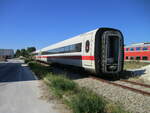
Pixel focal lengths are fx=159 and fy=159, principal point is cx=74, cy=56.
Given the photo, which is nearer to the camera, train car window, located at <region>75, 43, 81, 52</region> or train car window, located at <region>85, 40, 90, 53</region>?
train car window, located at <region>85, 40, 90, 53</region>

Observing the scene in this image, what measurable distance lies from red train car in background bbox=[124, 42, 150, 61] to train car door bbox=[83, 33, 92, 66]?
20.0m

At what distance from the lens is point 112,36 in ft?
35.9

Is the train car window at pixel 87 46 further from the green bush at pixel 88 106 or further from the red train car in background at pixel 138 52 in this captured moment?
the red train car in background at pixel 138 52

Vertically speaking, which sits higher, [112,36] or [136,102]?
[112,36]

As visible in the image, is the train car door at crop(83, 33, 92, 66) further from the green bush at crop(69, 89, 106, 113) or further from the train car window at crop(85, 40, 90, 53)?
the green bush at crop(69, 89, 106, 113)

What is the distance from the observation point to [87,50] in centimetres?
1101

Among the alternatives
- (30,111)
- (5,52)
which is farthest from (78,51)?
(5,52)

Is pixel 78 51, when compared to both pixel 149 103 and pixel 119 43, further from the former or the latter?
pixel 149 103

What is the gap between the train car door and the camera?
10617mm

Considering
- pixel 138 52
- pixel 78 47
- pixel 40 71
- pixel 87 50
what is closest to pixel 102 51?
pixel 87 50

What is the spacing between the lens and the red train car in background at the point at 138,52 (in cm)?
2821

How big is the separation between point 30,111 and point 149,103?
3.95m

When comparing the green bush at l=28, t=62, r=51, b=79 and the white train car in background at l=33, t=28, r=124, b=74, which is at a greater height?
the white train car in background at l=33, t=28, r=124, b=74

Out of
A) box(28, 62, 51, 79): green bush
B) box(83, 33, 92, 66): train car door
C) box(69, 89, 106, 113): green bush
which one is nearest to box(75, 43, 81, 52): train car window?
box(83, 33, 92, 66): train car door
